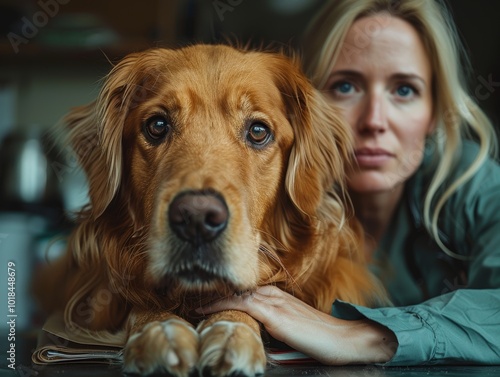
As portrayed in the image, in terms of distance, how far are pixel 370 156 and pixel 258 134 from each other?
0.48 metres

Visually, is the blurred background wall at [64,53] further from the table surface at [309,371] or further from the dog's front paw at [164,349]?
the dog's front paw at [164,349]

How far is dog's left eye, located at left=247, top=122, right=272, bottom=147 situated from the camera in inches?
59.1

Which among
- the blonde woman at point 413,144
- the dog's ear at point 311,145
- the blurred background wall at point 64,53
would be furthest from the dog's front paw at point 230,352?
the blurred background wall at point 64,53

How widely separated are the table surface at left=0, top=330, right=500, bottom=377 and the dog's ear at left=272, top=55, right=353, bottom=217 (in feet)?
1.26

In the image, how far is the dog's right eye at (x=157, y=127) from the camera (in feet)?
4.86

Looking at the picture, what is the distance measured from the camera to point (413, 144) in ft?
6.36

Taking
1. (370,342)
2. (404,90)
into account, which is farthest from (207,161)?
(404,90)

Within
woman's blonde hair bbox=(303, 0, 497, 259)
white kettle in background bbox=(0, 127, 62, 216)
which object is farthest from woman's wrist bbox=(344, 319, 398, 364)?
white kettle in background bbox=(0, 127, 62, 216)

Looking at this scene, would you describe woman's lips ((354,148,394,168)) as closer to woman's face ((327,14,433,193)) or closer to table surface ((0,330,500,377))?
woman's face ((327,14,433,193))

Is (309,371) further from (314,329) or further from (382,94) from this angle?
(382,94)

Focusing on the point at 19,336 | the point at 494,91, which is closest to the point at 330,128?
the point at 494,91

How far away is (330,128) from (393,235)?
1.66ft

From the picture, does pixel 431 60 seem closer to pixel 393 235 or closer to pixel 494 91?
pixel 494 91

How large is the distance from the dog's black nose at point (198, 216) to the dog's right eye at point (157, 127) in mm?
266
